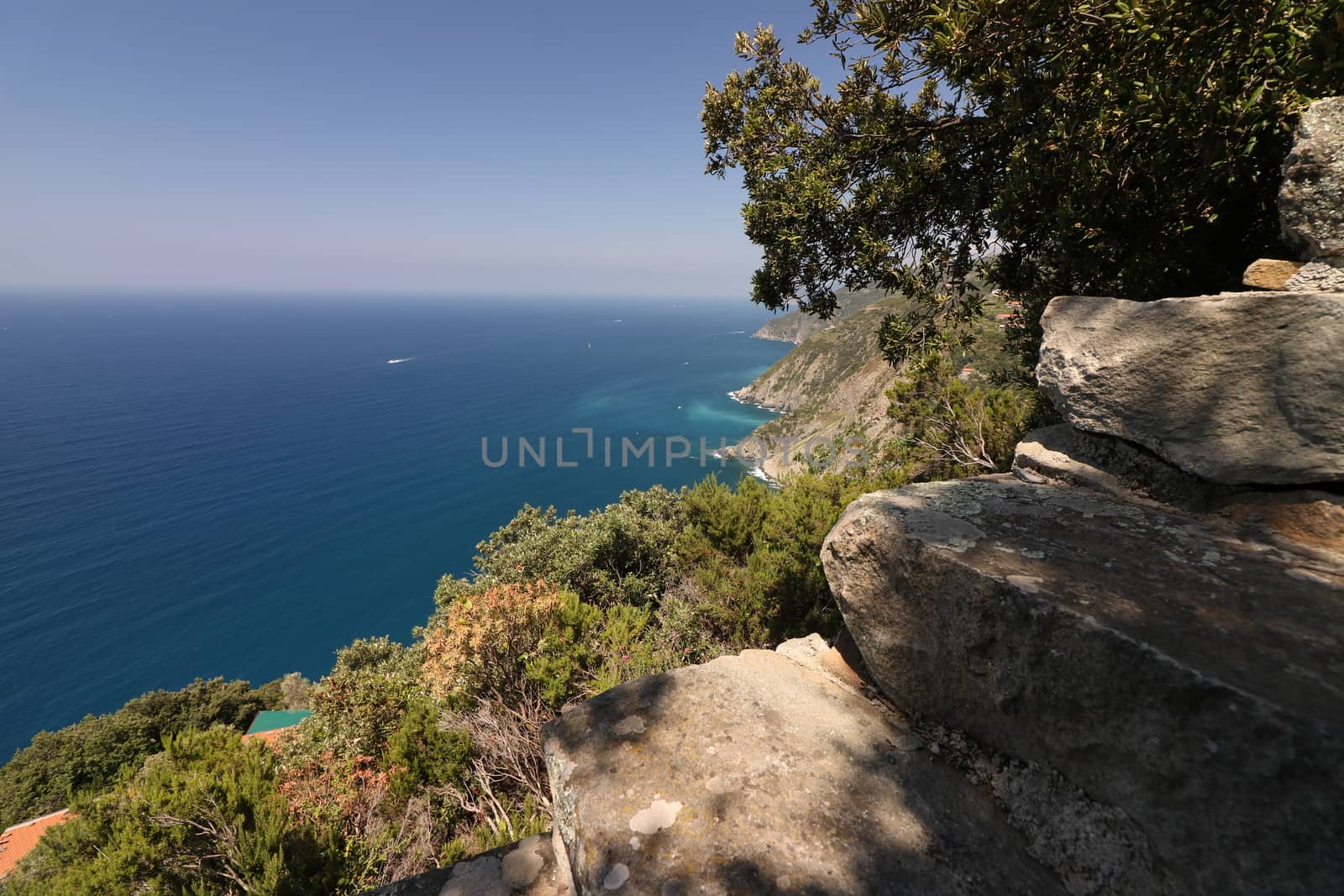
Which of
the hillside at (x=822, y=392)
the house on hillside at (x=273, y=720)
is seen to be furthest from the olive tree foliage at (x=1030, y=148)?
the hillside at (x=822, y=392)

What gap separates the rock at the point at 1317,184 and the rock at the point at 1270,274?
0.16 metres

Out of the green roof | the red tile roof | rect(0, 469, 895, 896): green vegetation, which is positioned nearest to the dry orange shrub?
rect(0, 469, 895, 896): green vegetation

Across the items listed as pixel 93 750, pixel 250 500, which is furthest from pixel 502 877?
pixel 250 500

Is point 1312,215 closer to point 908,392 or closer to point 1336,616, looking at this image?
point 1336,616

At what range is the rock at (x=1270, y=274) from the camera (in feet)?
16.1

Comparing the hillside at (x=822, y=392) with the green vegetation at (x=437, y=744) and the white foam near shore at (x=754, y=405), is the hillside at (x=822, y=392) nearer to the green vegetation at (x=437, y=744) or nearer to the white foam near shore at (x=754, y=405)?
the white foam near shore at (x=754, y=405)

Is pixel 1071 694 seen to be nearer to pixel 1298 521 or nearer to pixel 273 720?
pixel 1298 521

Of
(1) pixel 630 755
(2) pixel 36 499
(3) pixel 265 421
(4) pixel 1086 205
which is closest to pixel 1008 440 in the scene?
(4) pixel 1086 205

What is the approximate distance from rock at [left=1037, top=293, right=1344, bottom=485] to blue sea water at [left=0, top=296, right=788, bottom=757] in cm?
6131

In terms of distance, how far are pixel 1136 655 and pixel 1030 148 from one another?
6.38 meters

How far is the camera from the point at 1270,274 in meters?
4.99

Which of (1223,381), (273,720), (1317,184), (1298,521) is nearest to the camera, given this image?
(1298,521)

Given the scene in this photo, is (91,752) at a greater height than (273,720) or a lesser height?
greater

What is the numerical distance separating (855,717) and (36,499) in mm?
114000
